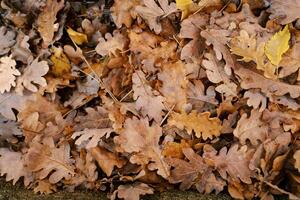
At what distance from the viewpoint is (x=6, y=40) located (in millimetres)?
2414

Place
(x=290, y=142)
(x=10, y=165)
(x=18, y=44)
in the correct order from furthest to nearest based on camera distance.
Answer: (x=18, y=44) < (x=10, y=165) < (x=290, y=142)

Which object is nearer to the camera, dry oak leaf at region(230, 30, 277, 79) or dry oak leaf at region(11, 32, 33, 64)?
dry oak leaf at region(230, 30, 277, 79)

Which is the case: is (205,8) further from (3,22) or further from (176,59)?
(3,22)

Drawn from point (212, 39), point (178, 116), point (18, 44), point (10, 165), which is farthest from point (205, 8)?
point (10, 165)

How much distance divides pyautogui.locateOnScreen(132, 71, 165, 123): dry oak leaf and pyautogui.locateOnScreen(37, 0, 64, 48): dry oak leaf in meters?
0.51

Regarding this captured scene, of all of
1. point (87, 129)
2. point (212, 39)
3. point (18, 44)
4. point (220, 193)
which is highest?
point (212, 39)

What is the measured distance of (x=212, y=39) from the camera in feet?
7.18

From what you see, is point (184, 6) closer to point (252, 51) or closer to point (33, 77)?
point (252, 51)

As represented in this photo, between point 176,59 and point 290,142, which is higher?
point 176,59

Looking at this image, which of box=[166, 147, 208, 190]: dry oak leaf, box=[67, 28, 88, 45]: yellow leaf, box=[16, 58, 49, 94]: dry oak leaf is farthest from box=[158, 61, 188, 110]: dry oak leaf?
box=[16, 58, 49, 94]: dry oak leaf

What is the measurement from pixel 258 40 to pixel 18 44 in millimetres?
1227

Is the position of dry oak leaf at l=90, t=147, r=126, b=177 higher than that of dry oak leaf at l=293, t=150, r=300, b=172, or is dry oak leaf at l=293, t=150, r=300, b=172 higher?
dry oak leaf at l=293, t=150, r=300, b=172

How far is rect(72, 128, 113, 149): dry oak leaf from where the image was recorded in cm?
213

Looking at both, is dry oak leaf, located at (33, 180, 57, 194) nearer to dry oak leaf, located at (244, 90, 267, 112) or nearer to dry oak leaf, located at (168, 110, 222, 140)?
dry oak leaf, located at (168, 110, 222, 140)
